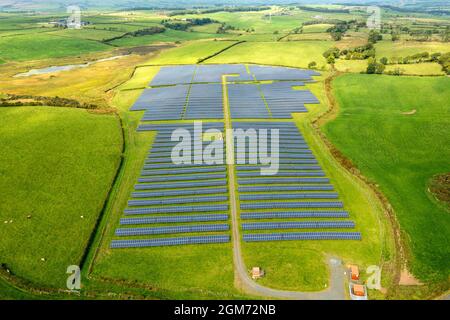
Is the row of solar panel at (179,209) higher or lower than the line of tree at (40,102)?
lower

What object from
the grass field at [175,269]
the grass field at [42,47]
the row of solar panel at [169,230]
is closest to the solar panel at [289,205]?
the row of solar panel at [169,230]

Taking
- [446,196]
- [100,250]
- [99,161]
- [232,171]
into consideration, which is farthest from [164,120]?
[446,196]

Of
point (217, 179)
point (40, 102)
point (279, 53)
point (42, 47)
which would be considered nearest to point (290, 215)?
point (217, 179)

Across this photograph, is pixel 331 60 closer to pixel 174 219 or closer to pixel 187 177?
pixel 187 177

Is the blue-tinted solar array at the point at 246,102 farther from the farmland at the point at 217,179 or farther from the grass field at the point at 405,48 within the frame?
the grass field at the point at 405,48

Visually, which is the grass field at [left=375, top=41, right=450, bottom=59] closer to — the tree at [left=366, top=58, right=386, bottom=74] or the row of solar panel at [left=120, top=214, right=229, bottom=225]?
the tree at [left=366, top=58, right=386, bottom=74]
